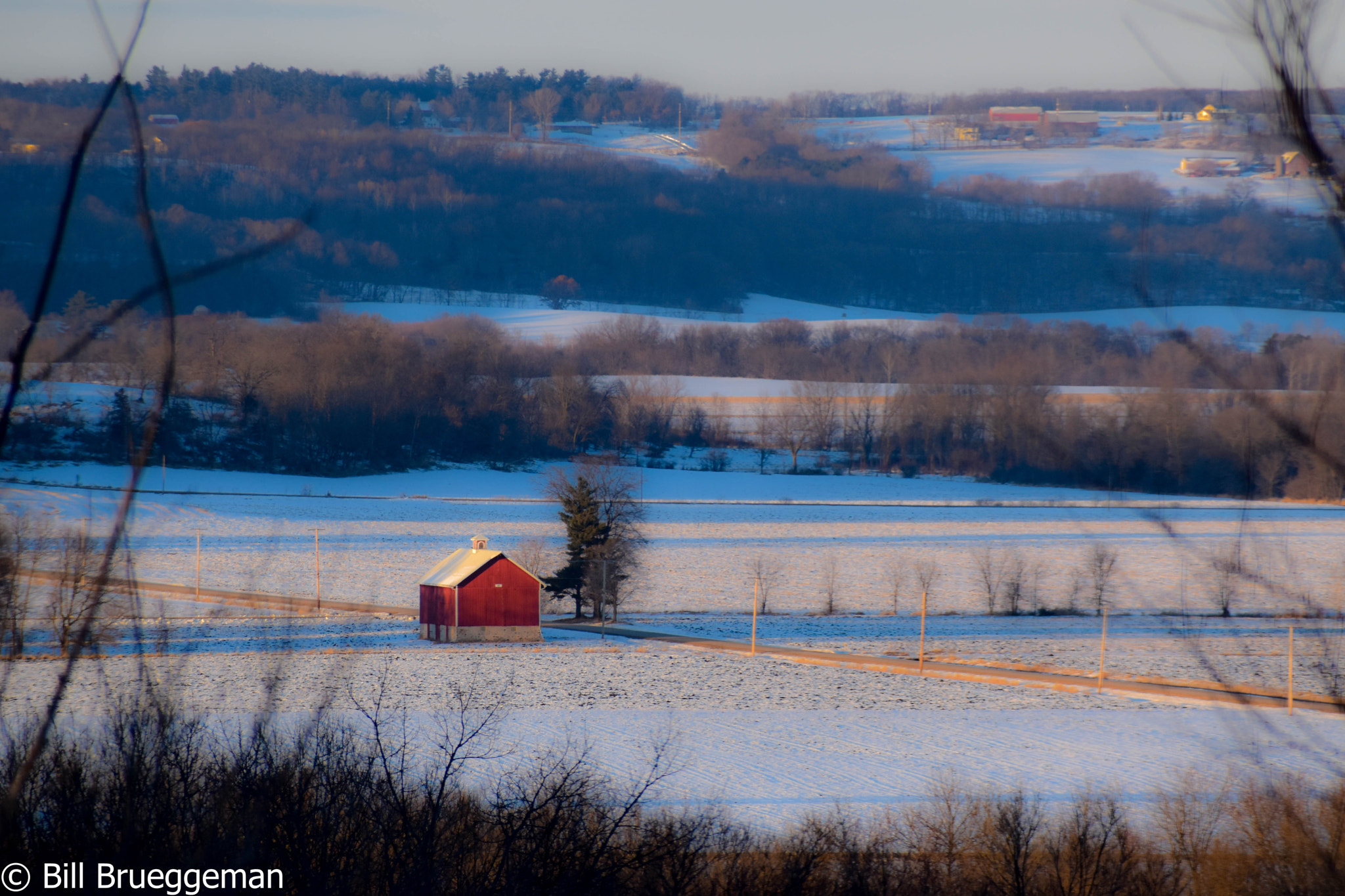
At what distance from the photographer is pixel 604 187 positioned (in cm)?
17912

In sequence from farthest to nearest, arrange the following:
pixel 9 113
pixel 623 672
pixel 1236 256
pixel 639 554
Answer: pixel 639 554, pixel 623 672, pixel 1236 256, pixel 9 113

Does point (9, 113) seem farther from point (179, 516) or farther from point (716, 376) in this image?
point (716, 376)

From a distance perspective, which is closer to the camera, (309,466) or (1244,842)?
(1244,842)

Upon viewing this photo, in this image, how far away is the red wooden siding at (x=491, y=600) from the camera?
3150 centimetres

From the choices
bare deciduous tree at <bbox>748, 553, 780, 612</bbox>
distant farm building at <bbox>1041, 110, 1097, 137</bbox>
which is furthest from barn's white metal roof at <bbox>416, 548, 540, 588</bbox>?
distant farm building at <bbox>1041, 110, 1097, 137</bbox>

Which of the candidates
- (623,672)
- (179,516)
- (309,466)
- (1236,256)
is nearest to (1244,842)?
(1236,256)

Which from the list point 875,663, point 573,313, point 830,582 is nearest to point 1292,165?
point 875,663

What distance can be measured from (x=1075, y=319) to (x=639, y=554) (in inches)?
3131

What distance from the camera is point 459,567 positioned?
3253 cm

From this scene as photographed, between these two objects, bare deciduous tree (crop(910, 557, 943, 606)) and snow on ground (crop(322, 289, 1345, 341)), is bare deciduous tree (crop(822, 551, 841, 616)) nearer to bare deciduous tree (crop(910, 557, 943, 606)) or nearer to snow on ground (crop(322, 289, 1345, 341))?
bare deciduous tree (crop(910, 557, 943, 606))

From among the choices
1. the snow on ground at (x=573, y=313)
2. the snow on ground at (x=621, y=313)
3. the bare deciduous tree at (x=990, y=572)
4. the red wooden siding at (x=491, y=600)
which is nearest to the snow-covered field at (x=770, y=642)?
the bare deciduous tree at (x=990, y=572)

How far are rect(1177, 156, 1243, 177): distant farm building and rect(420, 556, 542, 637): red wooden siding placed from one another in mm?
27675

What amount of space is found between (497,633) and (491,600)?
99 cm

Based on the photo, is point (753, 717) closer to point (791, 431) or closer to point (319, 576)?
point (319, 576)
